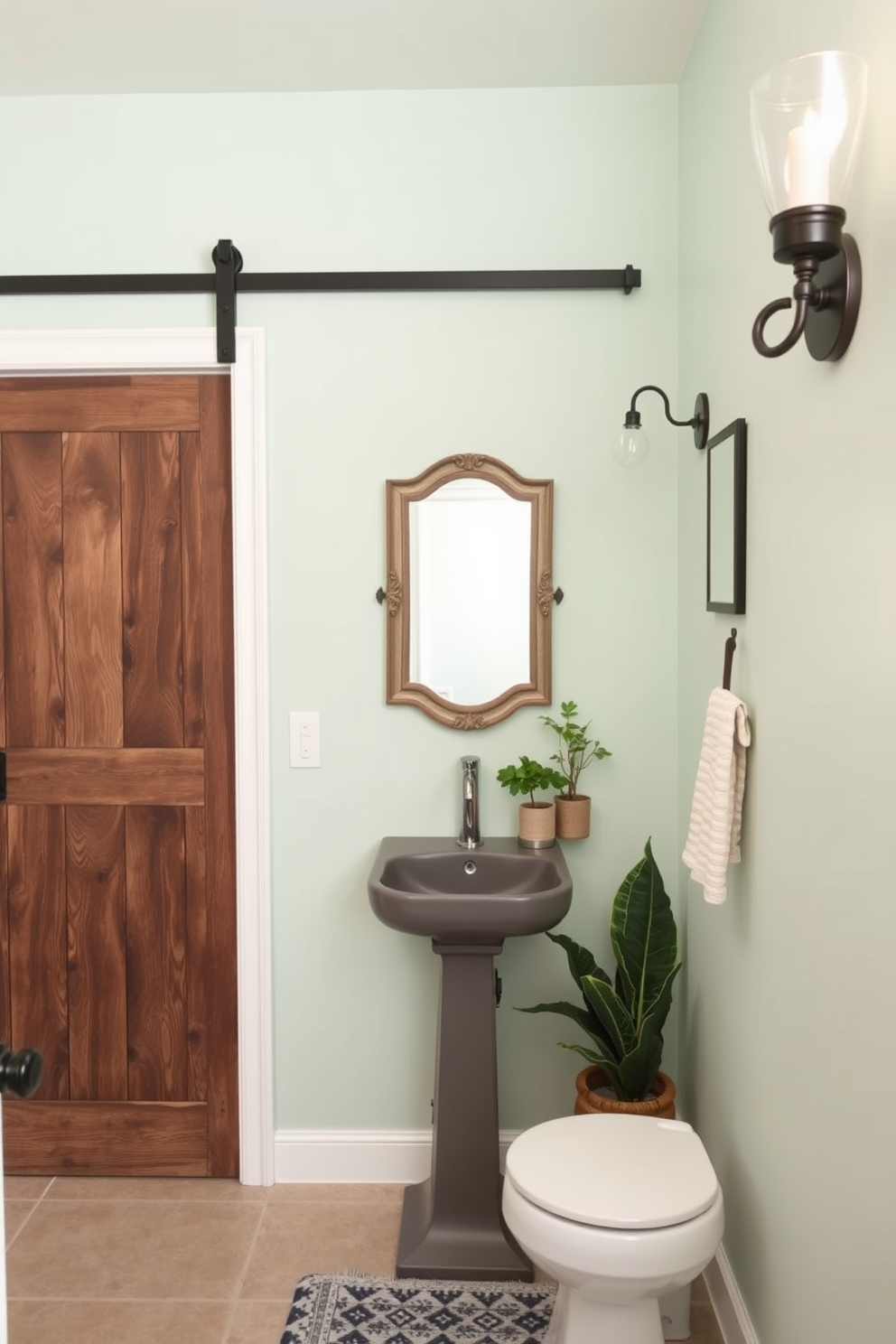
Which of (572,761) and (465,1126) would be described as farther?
(572,761)

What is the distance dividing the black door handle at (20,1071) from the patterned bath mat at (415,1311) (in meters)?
1.34

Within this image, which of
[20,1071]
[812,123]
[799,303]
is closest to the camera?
[20,1071]

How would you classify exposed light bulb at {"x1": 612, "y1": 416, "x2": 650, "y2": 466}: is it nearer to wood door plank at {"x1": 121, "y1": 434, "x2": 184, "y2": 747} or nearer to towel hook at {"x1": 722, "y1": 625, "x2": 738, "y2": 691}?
towel hook at {"x1": 722, "y1": 625, "x2": 738, "y2": 691}

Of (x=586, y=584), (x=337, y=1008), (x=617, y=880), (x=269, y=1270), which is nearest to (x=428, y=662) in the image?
(x=586, y=584)

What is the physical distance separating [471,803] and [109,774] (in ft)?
2.98

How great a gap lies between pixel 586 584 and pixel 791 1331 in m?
1.56

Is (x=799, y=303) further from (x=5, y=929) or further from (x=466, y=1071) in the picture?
(x=5, y=929)

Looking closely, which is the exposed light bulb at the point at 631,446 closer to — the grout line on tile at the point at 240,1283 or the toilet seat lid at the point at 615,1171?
the toilet seat lid at the point at 615,1171

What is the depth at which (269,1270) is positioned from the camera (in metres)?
2.25

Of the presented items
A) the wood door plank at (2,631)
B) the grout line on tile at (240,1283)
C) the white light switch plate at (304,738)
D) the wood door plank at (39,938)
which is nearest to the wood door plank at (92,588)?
the wood door plank at (2,631)

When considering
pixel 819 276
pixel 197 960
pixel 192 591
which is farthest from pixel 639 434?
pixel 197 960

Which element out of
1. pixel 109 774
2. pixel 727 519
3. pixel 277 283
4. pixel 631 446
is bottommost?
pixel 109 774

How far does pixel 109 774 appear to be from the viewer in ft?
8.67

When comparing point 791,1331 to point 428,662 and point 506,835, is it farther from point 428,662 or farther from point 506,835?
point 428,662
